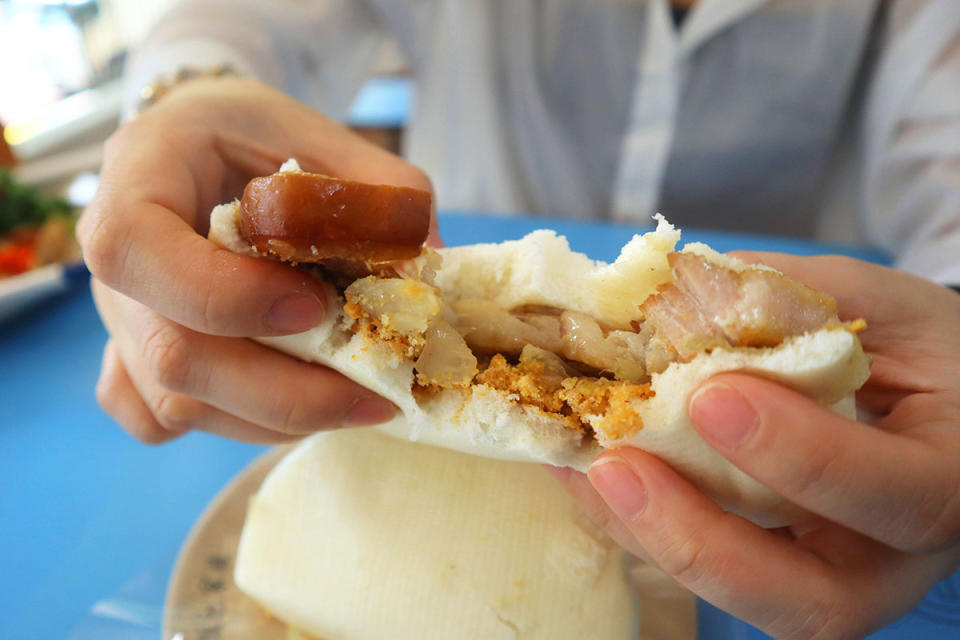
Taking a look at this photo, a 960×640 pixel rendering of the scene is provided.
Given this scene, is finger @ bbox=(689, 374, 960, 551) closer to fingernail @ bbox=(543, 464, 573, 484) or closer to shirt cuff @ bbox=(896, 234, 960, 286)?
fingernail @ bbox=(543, 464, 573, 484)

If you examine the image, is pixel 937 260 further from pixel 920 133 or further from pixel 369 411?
pixel 369 411

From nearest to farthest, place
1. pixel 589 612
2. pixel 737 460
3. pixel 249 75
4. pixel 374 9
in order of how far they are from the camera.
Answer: pixel 737 460 → pixel 589 612 → pixel 249 75 → pixel 374 9

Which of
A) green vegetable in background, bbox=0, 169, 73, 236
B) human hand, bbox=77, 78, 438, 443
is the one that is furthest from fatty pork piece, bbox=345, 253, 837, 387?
→ green vegetable in background, bbox=0, 169, 73, 236

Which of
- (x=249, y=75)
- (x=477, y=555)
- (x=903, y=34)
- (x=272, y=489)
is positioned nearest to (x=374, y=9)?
(x=249, y=75)

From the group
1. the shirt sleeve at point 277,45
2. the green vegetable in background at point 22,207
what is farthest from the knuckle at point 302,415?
the green vegetable in background at point 22,207

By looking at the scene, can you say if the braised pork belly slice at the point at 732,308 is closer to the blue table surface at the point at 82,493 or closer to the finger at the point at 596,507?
the finger at the point at 596,507

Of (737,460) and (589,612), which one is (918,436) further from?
(589,612)
